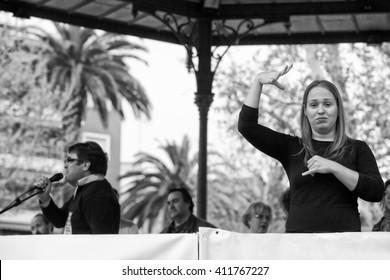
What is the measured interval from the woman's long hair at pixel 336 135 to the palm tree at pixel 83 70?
28583 mm

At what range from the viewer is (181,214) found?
8.73 m

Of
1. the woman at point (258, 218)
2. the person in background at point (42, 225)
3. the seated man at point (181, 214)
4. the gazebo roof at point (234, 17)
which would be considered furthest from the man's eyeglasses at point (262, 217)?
the person in background at point (42, 225)

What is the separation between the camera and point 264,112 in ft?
86.4

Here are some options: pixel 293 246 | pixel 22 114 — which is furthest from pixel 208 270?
pixel 22 114

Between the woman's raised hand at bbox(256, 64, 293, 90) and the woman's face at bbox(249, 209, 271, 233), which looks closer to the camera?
the woman's raised hand at bbox(256, 64, 293, 90)

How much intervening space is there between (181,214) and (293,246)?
15.7 ft

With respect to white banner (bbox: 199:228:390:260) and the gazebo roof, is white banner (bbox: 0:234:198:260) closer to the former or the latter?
white banner (bbox: 199:228:390:260)

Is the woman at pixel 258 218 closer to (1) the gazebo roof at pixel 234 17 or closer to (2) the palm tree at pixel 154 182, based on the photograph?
(1) the gazebo roof at pixel 234 17

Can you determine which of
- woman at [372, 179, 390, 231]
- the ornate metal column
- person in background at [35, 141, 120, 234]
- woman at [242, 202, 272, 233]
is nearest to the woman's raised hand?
person in background at [35, 141, 120, 234]

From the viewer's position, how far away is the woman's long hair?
4535 mm

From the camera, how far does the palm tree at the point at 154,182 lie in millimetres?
35312

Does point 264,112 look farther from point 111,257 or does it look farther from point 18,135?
point 111,257

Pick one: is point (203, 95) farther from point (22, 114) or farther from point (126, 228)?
point (22, 114)

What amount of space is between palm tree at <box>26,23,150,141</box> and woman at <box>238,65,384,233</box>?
93.7 ft
